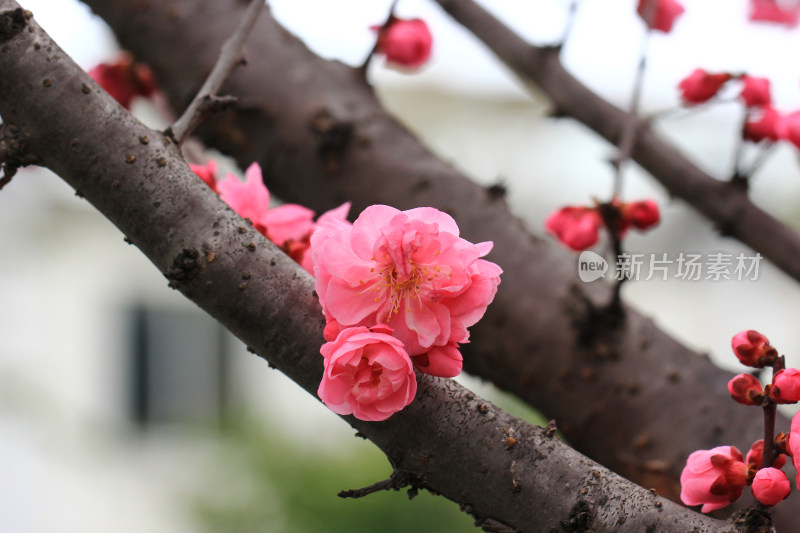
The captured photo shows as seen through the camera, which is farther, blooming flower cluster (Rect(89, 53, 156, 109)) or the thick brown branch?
blooming flower cluster (Rect(89, 53, 156, 109))

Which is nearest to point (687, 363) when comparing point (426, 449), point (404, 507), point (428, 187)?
point (428, 187)

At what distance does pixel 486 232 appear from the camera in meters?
0.78

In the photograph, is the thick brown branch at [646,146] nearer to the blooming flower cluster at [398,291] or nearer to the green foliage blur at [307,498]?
the blooming flower cluster at [398,291]

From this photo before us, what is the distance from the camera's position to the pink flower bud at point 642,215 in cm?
79

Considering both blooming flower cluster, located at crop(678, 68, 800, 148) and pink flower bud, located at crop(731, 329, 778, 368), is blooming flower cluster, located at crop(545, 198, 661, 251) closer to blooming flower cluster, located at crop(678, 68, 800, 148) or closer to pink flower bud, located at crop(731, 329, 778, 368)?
blooming flower cluster, located at crop(678, 68, 800, 148)

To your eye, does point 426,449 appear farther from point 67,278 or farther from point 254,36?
point 67,278

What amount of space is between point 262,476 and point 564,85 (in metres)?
2.28

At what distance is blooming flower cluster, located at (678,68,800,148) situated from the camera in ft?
2.73

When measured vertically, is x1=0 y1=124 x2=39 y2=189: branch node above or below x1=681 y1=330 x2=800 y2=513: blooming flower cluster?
above

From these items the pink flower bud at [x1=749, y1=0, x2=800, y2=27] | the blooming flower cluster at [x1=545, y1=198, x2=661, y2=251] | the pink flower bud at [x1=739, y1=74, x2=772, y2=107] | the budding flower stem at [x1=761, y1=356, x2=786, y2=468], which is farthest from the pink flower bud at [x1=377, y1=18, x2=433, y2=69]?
the budding flower stem at [x1=761, y1=356, x2=786, y2=468]

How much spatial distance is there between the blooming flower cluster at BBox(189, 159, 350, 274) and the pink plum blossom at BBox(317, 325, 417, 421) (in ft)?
0.58

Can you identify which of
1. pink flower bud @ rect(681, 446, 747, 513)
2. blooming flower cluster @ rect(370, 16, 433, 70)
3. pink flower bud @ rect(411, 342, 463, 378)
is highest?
blooming flower cluster @ rect(370, 16, 433, 70)

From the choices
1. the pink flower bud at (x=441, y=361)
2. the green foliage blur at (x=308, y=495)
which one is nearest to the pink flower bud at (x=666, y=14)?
the pink flower bud at (x=441, y=361)

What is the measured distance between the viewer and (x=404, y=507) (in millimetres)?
2533
